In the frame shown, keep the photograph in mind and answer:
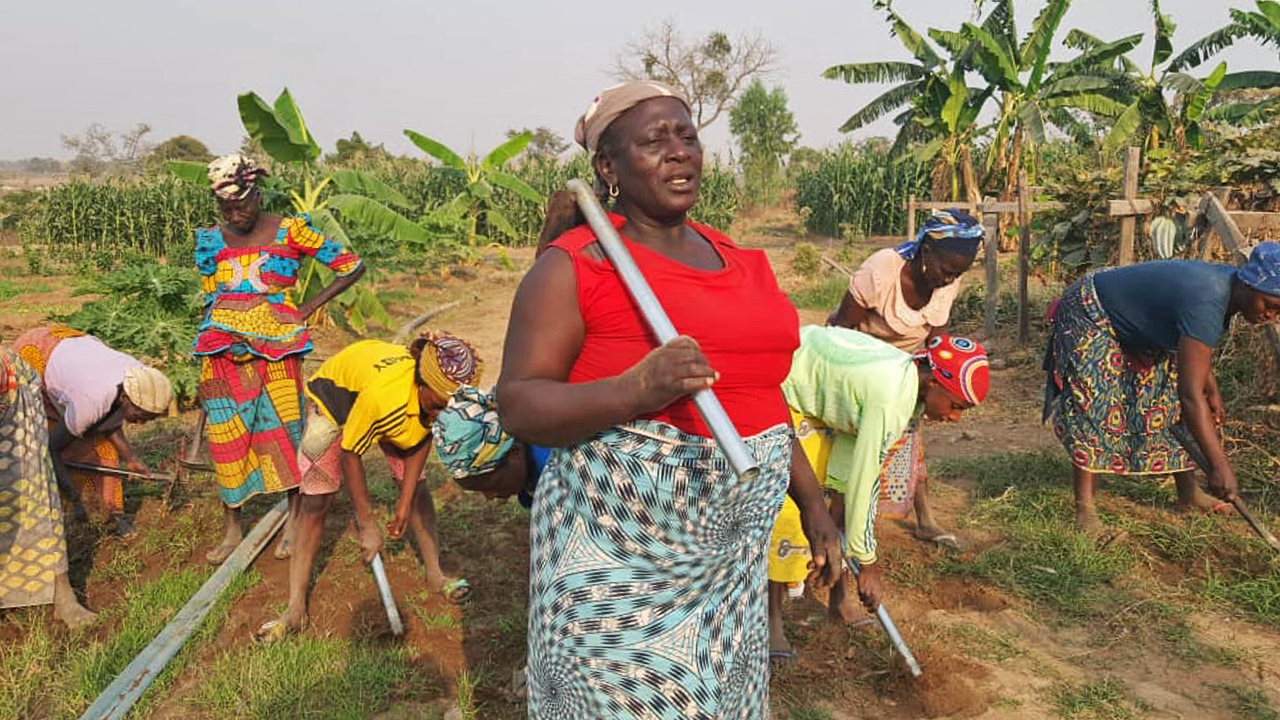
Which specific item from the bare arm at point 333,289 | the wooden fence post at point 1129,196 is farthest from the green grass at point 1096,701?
the wooden fence post at point 1129,196

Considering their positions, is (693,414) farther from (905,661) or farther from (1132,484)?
(1132,484)

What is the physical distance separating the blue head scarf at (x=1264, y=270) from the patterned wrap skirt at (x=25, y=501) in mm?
4835

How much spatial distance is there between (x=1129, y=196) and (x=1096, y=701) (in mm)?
4944

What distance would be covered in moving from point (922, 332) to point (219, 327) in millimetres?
3088

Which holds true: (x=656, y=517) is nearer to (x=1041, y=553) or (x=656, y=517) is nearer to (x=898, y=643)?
(x=898, y=643)

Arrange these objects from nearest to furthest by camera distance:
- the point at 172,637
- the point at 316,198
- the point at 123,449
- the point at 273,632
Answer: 1. the point at 172,637
2. the point at 273,632
3. the point at 123,449
4. the point at 316,198

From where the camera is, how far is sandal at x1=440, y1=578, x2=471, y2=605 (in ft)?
11.9

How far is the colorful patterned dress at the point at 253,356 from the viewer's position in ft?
12.5

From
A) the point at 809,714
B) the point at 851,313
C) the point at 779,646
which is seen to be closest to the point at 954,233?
the point at 851,313

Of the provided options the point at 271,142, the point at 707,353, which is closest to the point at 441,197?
the point at 271,142

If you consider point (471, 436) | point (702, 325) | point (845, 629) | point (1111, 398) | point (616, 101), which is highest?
point (616, 101)

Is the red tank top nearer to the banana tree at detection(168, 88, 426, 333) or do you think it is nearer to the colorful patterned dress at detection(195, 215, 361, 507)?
the colorful patterned dress at detection(195, 215, 361, 507)

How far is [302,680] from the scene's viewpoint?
2.91m

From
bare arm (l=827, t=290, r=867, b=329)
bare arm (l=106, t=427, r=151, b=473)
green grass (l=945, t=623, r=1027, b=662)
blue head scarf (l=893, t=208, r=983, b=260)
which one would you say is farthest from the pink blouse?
bare arm (l=106, t=427, r=151, b=473)
